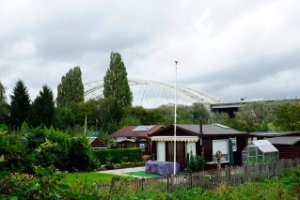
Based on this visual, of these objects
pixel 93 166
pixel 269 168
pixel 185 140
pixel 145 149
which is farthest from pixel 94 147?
pixel 269 168

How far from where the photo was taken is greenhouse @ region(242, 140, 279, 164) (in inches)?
861

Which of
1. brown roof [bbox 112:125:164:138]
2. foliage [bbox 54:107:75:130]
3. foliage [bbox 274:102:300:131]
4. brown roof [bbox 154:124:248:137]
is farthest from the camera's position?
foliage [bbox 54:107:75:130]

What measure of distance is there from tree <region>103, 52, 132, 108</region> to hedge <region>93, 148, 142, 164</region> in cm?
2490

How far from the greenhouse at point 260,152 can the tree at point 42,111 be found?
21428 millimetres

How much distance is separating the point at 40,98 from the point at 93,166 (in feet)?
53.5

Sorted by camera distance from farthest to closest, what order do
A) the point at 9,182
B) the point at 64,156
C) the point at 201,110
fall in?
the point at 201,110, the point at 64,156, the point at 9,182

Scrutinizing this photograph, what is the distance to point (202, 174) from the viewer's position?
45.9 ft

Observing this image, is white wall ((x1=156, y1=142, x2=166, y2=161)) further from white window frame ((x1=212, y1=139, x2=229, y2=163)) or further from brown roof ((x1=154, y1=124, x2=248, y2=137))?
white window frame ((x1=212, y1=139, x2=229, y2=163))

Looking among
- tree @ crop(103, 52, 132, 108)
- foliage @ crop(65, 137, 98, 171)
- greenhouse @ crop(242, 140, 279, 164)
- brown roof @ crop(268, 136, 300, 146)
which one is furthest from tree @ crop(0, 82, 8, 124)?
brown roof @ crop(268, 136, 300, 146)

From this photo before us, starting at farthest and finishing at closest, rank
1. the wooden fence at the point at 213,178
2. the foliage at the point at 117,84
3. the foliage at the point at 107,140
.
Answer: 1. the foliage at the point at 117,84
2. the foliage at the point at 107,140
3. the wooden fence at the point at 213,178

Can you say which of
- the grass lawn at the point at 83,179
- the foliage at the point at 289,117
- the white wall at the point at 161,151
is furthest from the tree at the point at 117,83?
the grass lawn at the point at 83,179

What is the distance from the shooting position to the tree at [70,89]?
57.5m

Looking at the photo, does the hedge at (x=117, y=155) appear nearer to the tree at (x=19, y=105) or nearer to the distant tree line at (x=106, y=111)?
the distant tree line at (x=106, y=111)

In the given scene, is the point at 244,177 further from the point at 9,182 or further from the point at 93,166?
the point at 9,182
